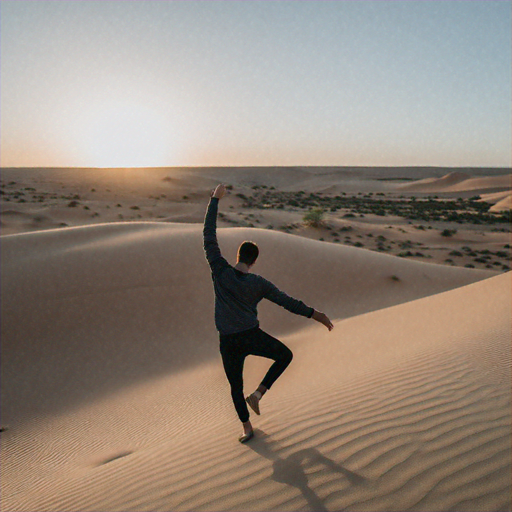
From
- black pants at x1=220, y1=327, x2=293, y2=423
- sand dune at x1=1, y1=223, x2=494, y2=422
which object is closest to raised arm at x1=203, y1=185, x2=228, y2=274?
black pants at x1=220, y1=327, x2=293, y2=423

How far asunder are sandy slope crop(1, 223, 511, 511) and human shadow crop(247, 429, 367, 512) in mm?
13

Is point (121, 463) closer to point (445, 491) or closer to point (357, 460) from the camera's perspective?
point (357, 460)

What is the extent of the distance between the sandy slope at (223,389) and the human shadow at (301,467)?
0.01 metres

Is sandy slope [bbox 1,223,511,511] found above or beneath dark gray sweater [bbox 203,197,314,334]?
beneath

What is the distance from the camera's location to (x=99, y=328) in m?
10.4

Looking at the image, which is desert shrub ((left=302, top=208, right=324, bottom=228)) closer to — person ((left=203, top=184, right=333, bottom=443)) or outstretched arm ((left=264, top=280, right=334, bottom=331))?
person ((left=203, top=184, right=333, bottom=443))

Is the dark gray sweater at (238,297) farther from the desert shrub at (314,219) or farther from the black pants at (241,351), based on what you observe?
the desert shrub at (314,219)

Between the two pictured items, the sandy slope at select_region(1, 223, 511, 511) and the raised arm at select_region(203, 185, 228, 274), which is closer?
the sandy slope at select_region(1, 223, 511, 511)

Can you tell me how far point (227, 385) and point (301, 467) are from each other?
13.7 feet

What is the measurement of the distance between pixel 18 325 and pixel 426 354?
9.26 meters

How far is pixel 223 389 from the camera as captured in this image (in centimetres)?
706

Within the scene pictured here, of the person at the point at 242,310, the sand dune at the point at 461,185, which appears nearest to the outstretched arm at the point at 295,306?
the person at the point at 242,310

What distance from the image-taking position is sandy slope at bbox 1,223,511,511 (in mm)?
3076

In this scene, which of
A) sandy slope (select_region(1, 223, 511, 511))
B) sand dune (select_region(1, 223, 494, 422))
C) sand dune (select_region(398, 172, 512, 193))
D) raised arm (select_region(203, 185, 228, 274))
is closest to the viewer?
sandy slope (select_region(1, 223, 511, 511))
